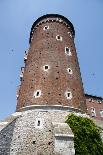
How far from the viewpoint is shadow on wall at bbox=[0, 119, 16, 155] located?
20.0m

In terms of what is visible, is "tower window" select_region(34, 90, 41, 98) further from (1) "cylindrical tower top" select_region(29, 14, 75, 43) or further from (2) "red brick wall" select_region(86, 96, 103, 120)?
(2) "red brick wall" select_region(86, 96, 103, 120)

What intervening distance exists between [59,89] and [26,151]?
20.5 feet

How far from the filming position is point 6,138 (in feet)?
67.5

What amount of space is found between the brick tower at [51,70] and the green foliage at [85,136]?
197 cm

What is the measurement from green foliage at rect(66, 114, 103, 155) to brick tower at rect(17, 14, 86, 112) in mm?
1969

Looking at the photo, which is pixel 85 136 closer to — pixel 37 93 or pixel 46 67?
pixel 37 93

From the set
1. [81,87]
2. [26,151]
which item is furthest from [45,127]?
[81,87]

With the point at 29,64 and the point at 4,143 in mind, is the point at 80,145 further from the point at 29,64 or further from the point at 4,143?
the point at 29,64

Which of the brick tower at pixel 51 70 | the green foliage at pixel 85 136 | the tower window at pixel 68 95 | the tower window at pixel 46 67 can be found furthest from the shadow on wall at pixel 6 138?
the tower window at pixel 46 67

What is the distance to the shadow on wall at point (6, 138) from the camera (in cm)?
1998

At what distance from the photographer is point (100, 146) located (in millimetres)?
20359

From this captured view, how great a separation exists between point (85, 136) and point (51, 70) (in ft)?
23.2

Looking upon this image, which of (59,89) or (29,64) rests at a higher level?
(29,64)

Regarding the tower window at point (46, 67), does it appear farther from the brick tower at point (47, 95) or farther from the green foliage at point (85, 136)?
the green foliage at point (85, 136)
